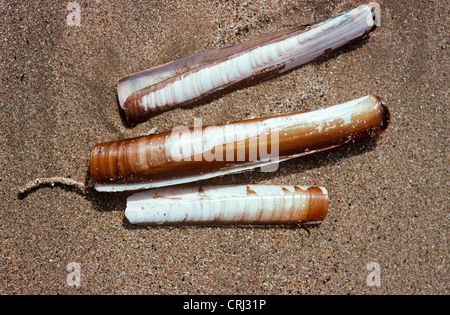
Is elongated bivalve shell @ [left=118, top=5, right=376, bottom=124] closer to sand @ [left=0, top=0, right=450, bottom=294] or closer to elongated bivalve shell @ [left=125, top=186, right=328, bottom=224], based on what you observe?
sand @ [left=0, top=0, right=450, bottom=294]

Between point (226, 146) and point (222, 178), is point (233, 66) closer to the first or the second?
point (226, 146)

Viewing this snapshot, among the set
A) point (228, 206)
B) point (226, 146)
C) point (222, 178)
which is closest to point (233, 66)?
point (226, 146)

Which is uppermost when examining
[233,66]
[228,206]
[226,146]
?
[233,66]

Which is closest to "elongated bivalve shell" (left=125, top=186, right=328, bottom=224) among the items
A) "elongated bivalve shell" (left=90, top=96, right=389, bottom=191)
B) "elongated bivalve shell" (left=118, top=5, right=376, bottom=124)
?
"elongated bivalve shell" (left=90, top=96, right=389, bottom=191)

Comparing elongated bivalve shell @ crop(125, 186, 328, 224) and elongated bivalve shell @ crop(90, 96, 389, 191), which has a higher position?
elongated bivalve shell @ crop(90, 96, 389, 191)

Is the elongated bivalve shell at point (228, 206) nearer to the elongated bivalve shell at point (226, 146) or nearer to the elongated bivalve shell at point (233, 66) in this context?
the elongated bivalve shell at point (226, 146)
